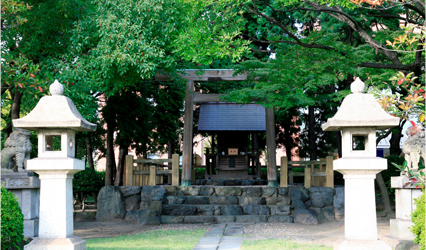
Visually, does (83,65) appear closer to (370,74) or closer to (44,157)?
(44,157)

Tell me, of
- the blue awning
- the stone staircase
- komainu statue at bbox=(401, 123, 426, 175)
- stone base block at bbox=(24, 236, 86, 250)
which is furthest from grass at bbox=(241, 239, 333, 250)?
the blue awning

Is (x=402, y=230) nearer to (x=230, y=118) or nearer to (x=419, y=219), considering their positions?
(x=419, y=219)

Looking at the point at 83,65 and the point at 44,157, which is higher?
the point at 83,65

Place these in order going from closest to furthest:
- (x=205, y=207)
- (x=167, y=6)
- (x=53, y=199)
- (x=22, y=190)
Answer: (x=53, y=199) → (x=22, y=190) → (x=167, y=6) → (x=205, y=207)

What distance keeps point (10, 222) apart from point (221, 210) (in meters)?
6.75

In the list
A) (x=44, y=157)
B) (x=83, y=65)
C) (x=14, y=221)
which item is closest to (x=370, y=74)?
(x=83, y=65)

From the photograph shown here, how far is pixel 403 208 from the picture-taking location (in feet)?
25.2

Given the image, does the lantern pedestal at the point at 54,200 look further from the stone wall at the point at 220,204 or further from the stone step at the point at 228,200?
the stone step at the point at 228,200

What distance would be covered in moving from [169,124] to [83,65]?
8687 millimetres

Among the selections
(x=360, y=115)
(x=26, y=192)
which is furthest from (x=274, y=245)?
(x=26, y=192)

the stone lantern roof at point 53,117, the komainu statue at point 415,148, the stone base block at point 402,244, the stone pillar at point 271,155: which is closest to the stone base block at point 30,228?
the stone lantern roof at point 53,117

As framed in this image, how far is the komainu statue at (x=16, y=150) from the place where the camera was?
7.51 meters

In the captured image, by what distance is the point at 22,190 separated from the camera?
7414 mm

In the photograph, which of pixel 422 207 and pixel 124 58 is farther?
pixel 124 58
